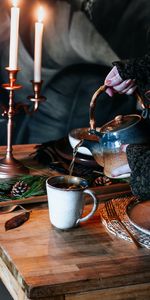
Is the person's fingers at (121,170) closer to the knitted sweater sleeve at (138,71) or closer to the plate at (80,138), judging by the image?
the knitted sweater sleeve at (138,71)

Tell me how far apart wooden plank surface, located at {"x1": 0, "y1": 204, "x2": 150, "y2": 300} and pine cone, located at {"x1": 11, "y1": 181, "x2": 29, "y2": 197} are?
0.15 meters


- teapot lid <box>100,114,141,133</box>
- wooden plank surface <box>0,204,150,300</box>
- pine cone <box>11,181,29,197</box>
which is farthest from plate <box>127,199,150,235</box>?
pine cone <box>11,181,29,197</box>

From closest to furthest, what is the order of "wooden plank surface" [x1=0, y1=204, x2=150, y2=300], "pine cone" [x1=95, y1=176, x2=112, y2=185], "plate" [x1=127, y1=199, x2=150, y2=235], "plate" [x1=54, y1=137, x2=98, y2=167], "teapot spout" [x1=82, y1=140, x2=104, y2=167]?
1. "wooden plank surface" [x1=0, y1=204, x2=150, y2=300]
2. "plate" [x1=127, y1=199, x2=150, y2=235]
3. "teapot spout" [x1=82, y1=140, x2=104, y2=167]
4. "pine cone" [x1=95, y1=176, x2=112, y2=185]
5. "plate" [x1=54, y1=137, x2=98, y2=167]

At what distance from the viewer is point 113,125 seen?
138 cm

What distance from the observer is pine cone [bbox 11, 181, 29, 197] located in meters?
1.45

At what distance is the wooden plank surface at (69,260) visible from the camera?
1.05 m

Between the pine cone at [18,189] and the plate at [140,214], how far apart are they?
29cm

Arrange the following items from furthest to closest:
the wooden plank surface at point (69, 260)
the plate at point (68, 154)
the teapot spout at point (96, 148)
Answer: the plate at point (68, 154), the teapot spout at point (96, 148), the wooden plank surface at point (69, 260)

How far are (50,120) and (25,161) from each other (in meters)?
1.04

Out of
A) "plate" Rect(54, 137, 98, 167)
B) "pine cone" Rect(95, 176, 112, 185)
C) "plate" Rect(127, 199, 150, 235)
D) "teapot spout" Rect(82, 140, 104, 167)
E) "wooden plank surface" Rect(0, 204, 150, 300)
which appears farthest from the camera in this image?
"plate" Rect(54, 137, 98, 167)

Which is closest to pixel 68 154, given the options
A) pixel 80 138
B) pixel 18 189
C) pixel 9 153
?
pixel 80 138

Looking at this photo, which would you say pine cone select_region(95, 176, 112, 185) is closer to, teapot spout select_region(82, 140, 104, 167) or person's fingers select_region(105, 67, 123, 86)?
teapot spout select_region(82, 140, 104, 167)

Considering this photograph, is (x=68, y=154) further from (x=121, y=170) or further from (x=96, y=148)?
(x=121, y=170)

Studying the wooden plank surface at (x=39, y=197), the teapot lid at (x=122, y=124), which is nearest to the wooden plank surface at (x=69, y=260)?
the wooden plank surface at (x=39, y=197)
